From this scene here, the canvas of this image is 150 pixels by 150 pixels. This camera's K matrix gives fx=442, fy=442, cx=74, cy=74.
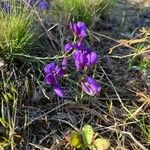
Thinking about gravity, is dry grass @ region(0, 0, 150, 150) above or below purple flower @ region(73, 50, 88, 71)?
below

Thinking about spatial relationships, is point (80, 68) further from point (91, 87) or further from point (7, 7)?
point (7, 7)

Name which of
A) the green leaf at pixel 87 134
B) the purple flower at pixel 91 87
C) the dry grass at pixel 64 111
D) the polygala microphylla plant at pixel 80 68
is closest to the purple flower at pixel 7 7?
the dry grass at pixel 64 111

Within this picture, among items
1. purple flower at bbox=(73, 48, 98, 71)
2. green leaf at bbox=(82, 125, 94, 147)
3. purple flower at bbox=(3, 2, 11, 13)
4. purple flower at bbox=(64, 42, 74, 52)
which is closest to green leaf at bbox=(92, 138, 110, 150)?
green leaf at bbox=(82, 125, 94, 147)

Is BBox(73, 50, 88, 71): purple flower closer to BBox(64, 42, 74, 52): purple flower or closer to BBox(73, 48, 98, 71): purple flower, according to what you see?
BBox(73, 48, 98, 71): purple flower

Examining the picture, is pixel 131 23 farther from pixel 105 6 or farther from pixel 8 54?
pixel 8 54

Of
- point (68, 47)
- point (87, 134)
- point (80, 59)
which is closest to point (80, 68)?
point (80, 59)

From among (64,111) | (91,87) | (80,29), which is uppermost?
(80,29)
